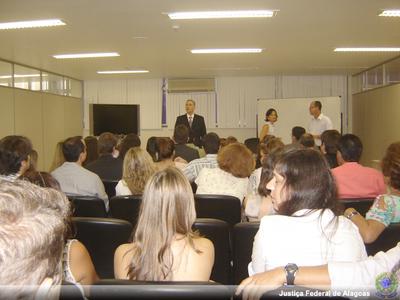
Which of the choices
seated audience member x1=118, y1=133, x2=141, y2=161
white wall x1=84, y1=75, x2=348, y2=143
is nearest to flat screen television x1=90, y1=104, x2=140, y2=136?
white wall x1=84, y1=75, x2=348, y2=143

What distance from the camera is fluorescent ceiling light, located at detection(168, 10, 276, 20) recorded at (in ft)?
15.9

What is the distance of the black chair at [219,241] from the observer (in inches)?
93.4

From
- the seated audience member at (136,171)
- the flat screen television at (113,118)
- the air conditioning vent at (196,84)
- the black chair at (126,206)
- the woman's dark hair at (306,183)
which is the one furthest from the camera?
the air conditioning vent at (196,84)

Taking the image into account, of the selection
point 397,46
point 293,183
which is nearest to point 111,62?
point 397,46

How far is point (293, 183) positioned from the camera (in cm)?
163

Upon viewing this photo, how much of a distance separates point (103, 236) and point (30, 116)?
24.1 feet

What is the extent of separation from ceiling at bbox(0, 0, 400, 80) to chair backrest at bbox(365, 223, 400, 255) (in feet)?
9.94

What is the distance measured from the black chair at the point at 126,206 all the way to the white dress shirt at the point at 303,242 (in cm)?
166

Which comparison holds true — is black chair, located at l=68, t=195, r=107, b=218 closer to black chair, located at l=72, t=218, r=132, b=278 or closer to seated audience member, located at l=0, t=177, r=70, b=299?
black chair, located at l=72, t=218, r=132, b=278

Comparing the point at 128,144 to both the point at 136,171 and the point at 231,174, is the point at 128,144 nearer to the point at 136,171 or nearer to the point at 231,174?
the point at 136,171

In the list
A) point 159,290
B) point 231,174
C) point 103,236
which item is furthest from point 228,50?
point 159,290

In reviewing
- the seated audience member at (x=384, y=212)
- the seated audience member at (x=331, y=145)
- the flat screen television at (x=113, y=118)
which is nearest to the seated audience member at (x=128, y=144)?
the seated audience member at (x=331, y=145)

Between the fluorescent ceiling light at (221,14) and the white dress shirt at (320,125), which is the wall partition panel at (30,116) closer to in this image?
the fluorescent ceiling light at (221,14)

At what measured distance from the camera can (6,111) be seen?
26.1ft
